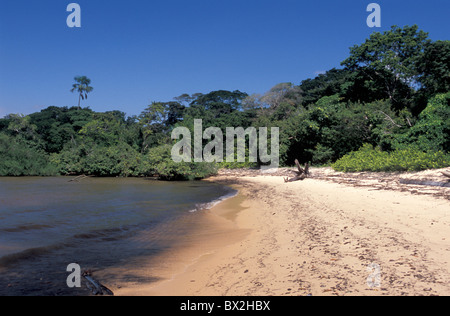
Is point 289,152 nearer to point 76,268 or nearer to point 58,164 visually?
point 76,268

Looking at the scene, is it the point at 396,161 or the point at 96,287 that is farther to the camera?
the point at 396,161

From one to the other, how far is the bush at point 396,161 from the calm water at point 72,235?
875 centimetres

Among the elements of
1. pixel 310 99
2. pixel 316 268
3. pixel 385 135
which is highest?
pixel 310 99

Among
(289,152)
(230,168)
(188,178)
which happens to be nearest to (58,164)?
(188,178)

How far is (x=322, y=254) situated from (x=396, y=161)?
11.2 meters

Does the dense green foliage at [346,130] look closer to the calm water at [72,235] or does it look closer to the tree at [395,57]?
the tree at [395,57]

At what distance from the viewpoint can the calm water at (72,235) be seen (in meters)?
4.65

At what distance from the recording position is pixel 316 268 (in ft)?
12.4

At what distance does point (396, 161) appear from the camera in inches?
527

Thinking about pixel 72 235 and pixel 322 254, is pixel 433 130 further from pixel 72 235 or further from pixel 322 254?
pixel 72 235

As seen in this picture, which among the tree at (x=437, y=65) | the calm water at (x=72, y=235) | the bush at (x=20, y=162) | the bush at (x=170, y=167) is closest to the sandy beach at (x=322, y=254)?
the calm water at (x=72, y=235)

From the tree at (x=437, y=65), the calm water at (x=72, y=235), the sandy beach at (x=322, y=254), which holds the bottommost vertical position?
the calm water at (x=72, y=235)

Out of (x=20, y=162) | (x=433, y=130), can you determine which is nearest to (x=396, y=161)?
(x=433, y=130)
